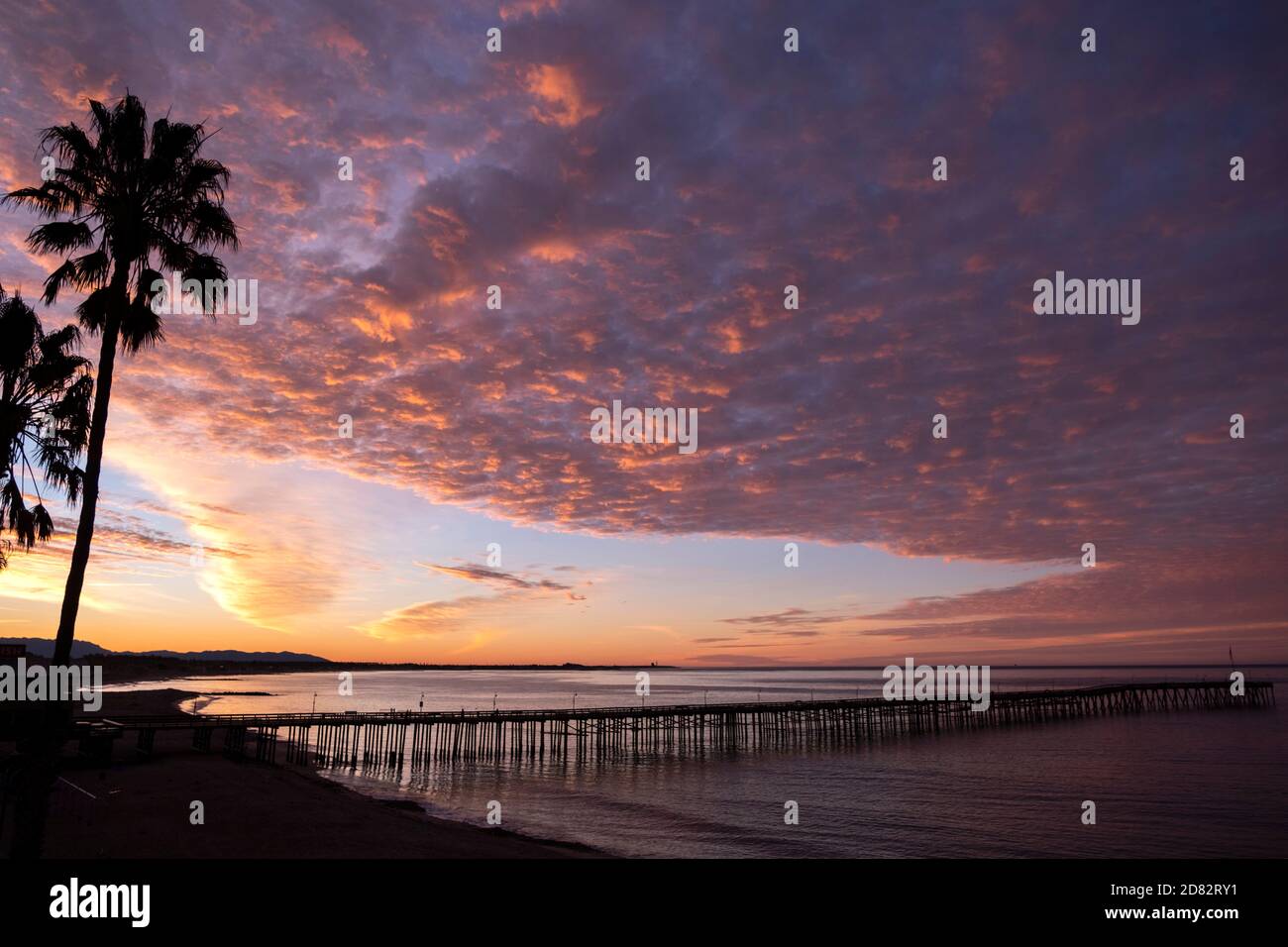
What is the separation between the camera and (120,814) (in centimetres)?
2562

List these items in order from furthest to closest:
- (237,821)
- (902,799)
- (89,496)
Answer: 1. (902,799)
2. (237,821)
3. (89,496)

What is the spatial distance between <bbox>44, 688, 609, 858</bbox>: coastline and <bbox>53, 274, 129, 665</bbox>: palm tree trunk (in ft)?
42.0

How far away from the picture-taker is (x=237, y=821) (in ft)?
89.3

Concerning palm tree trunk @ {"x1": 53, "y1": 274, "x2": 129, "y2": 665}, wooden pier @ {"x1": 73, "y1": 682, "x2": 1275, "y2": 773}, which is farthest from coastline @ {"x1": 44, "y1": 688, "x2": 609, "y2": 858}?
palm tree trunk @ {"x1": 53, "y1": 274, "x2": 129, "y2": 665}

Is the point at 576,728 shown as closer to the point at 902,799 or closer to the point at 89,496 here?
the point at 902,799

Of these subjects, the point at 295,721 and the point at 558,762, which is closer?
the point at 295,721

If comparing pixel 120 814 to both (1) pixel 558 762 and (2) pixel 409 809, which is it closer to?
(2) pixel 409 809

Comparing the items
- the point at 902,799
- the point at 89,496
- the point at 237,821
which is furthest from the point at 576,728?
the point at 89,496

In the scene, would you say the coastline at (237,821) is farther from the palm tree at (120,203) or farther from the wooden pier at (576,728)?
the palm tree at (120,203)

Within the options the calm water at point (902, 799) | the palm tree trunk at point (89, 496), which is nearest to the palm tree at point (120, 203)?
the palm tree trunk at point (89, 496)

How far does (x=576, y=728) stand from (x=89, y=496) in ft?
271

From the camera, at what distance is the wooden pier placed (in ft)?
161
